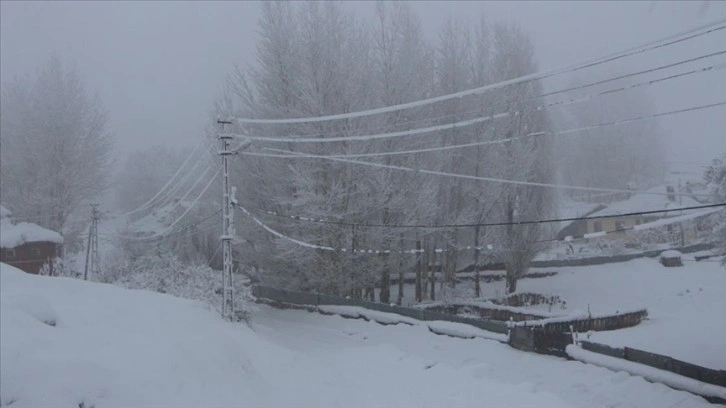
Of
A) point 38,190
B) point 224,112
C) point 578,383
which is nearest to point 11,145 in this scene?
point 38,190

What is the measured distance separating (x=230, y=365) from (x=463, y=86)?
24.5 metres

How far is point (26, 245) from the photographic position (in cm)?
3278

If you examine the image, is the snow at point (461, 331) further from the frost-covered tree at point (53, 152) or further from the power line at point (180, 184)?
the frost-covered tree at point (53, 152)

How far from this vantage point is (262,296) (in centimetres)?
3073

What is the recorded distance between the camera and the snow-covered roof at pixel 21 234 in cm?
3181

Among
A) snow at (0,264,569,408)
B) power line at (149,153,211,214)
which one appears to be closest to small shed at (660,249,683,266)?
snow at (0,264,569,408)

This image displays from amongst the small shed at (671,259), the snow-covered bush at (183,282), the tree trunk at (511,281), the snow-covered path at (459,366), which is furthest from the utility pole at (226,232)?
the small shed at (671,259)

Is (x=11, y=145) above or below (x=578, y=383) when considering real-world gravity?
above

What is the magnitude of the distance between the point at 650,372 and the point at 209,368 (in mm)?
8824

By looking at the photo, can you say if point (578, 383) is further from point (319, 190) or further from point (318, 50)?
point (318, 50)

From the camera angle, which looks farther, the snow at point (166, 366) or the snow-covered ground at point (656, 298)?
the snow-covered ground at point (656, 298)

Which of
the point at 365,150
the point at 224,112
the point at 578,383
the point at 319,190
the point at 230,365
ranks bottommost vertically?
the point at 578,383

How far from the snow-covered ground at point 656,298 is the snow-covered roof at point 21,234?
19.3m

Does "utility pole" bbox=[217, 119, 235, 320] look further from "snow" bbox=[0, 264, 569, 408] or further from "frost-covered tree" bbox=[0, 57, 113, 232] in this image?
"frost-covered tree" bbox=[0, 57, 113, 232]
